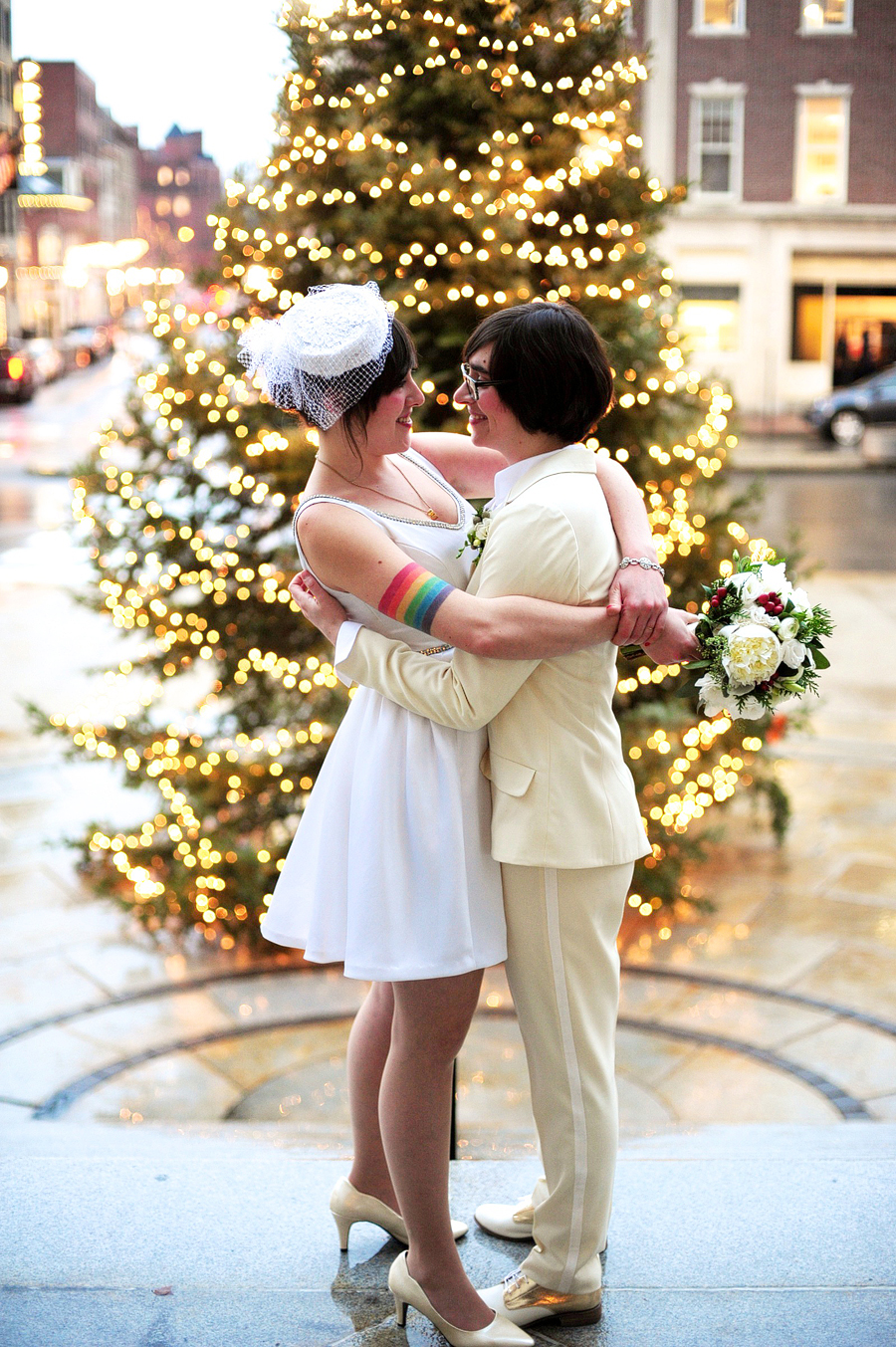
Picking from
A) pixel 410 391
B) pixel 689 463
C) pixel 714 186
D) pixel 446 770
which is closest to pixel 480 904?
pixel 446 770

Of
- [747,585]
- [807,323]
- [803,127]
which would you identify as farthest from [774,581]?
[807,323]

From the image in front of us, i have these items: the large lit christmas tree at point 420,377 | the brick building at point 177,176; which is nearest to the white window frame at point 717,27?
the large lit christmas tree at point 420,377

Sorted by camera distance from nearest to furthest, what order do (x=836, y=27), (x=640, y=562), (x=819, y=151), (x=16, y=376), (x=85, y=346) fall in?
(x=640, y=562) → (x=836, y=27) → (x=819, y=151) → (x=16, y=376) → (x=85, y=346)

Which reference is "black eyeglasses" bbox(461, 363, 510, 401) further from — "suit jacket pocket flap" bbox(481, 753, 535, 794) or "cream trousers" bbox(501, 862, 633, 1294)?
"cream trousers" bbox(501, 862, 633, 1294)

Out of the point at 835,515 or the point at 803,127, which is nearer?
the point at 835,515

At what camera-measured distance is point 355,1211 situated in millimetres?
2375

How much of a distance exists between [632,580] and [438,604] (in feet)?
1.03

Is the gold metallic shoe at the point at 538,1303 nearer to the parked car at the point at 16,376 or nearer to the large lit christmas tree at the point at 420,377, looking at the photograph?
the large lit christmas tree at the point at 420,377

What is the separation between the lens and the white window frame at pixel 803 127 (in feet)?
29.8

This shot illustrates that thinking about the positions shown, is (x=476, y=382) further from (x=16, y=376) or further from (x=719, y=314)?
(x=16, y=376)

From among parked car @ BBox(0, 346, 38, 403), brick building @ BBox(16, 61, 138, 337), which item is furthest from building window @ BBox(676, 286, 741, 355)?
brick building @ BBox(16, 61, 138, 337)

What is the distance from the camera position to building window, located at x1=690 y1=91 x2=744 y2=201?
16438 mm

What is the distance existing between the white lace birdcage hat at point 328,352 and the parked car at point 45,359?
30.4 m

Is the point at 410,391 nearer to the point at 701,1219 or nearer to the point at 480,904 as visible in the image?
the point at 480,904
